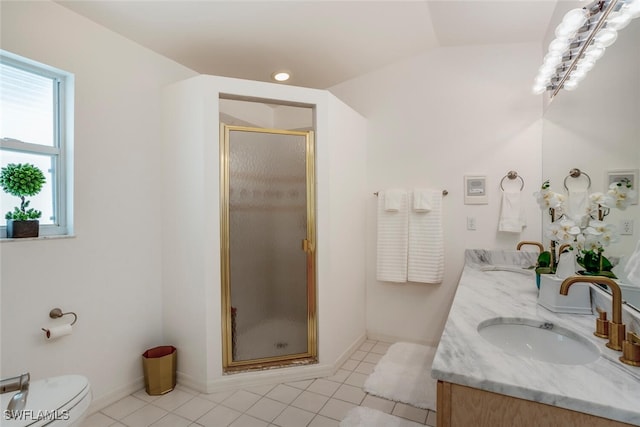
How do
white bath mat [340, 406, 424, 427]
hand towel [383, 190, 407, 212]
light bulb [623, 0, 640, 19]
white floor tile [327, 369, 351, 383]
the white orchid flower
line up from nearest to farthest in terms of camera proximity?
light bulb [623, 0, 640, 19], the white orchid flower, white bath mat [340, 406, 424, 427], white floor tile [327, 369, 351, 383], hand towel [383, 190, 407, 212]

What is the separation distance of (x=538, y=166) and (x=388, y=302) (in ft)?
5.36

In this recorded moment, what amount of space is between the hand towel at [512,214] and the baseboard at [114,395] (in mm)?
2822

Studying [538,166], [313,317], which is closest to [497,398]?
[313,317]

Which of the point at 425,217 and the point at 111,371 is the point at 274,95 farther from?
the point at 111,371

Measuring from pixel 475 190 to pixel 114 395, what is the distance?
2936 millimetres

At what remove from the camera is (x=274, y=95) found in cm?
221

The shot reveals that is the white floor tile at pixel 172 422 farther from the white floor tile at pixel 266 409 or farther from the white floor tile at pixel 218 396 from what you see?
the white floor tile at pixel 266 409

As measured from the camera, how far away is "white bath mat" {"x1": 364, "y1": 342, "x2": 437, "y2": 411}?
2039 millimetres

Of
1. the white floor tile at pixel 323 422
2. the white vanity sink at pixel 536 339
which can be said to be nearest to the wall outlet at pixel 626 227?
the white vanity sink at pixel 536 339

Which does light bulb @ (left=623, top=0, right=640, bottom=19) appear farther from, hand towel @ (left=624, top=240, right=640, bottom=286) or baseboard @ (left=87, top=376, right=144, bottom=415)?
baseboard @ (left=87, top=376, right=144, bottom=415)

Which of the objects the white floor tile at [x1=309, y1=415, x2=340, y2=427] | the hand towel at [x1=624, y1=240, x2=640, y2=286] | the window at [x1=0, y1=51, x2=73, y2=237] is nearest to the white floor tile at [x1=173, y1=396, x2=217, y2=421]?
the white floor tile at [x1=309, y1=415, x2=340, y2=427]

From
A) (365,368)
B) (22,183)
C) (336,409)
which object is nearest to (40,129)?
(22,183)

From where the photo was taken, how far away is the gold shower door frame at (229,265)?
2.14 m

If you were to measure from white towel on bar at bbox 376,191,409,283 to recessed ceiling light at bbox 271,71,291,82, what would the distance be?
1.32 m
